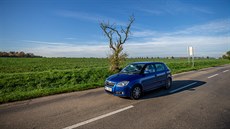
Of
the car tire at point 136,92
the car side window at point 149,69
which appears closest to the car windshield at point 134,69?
the car side window at point 149,69

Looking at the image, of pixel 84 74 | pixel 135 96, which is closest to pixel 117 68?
pixel 84 74

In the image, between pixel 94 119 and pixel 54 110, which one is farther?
pixel 54 110

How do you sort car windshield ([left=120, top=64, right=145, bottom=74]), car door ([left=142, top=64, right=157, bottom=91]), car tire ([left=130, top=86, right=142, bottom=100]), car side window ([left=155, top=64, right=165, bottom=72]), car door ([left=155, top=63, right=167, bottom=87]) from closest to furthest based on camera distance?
1. car tire ([left=130, top=86, right=142, bottom=100])
2. car door ([left=142, top=64, right=157, bottom=91])
3. car windshield ([left=120, top=64, right=145, bottom=74])
4. car door ([left=155, top=63, right=167, bottom=87])
5. car side window ([left=155, top=64, right=165, bottom=72])


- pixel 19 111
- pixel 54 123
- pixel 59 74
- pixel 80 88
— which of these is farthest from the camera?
pixel 59 74

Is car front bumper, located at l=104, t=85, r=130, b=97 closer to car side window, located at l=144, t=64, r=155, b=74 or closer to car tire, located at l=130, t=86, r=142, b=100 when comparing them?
car tire, located at l=130, t=86, r=142, b=100

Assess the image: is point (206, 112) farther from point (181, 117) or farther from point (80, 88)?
point (80, 88)

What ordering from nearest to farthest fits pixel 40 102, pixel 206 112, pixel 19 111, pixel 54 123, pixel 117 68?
pixel 54 123 < pixel 206 112 < pixel 19 111 < pixel 40 102 < pixel 117 68

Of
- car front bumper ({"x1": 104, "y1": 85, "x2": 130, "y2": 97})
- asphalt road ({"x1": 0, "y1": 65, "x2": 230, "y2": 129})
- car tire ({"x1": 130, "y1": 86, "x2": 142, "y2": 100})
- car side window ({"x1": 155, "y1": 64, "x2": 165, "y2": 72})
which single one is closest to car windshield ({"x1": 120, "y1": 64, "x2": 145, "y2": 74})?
car tire ({"x1": 130, "y1": 86, "x2": 142, "y2": 100})

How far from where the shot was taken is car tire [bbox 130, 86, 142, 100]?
6.07 meters

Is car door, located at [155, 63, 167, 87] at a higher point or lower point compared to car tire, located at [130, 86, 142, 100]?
higher

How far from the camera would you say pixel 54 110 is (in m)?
5.01

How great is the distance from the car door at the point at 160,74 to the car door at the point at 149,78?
30cm

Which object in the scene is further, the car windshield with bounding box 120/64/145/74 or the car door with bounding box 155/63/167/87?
the car door with bounding box 155/63/167/87

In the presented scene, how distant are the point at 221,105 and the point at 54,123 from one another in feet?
19.3
